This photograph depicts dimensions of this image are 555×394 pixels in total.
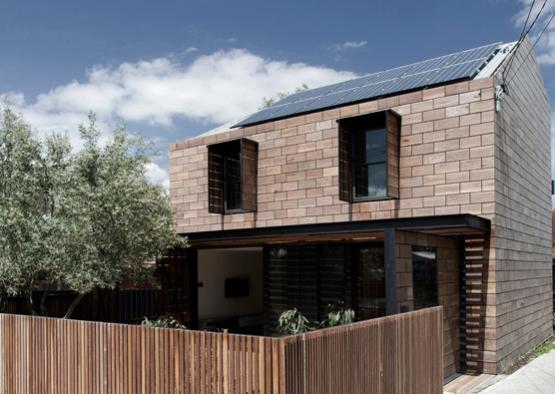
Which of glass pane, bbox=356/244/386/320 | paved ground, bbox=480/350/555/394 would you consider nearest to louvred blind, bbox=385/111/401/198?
glass pane, bbox=356/244/386/320

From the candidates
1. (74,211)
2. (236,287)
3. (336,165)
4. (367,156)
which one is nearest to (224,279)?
(236,287)

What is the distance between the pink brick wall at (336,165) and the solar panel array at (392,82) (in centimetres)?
51

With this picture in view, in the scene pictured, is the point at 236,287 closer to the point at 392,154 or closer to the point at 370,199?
the point at 370,199

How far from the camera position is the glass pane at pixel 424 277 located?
9.40 m

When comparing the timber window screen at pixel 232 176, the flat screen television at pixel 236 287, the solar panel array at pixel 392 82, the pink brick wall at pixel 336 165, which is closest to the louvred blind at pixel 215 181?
the timber window screen at pixel 232 176

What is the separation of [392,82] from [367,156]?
2514 millimetres

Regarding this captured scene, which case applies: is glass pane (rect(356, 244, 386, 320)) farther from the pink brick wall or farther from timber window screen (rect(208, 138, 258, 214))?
timber window screen (rect(208, 138, 258, 214))

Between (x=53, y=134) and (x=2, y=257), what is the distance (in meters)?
2.34

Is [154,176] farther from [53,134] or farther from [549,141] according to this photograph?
[549,141]

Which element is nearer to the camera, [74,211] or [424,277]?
[74,211]

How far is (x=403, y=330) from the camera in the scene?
683cm

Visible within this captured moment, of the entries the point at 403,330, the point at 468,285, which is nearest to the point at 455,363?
the point at 468,285

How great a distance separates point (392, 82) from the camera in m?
13.0

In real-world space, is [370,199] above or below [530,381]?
above
